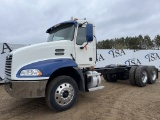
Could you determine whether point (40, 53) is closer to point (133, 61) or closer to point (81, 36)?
point (81, 36)

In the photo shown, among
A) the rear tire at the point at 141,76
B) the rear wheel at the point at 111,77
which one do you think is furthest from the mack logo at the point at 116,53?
the rear tire at the point at 141,76

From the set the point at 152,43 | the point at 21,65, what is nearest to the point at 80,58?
the point at 21,65

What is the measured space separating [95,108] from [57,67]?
1.78m

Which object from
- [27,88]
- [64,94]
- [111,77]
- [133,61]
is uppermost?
[133,61]

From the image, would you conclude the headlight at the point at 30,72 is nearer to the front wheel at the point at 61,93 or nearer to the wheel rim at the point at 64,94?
the front wheel at the point at 61,93

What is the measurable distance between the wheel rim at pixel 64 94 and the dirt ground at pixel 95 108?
12.7 inches

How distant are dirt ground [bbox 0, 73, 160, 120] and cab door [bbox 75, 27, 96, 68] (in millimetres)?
1410

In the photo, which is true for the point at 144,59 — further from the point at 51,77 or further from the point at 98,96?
the point at 51,77

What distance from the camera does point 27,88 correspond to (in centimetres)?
516

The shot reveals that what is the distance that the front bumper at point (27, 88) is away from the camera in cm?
512

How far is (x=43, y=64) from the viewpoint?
5418 mm

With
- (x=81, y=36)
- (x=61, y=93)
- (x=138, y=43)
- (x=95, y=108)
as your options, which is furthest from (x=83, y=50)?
(x=138, y=43)

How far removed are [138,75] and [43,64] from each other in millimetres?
5455

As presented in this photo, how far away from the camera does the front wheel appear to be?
546 cm
